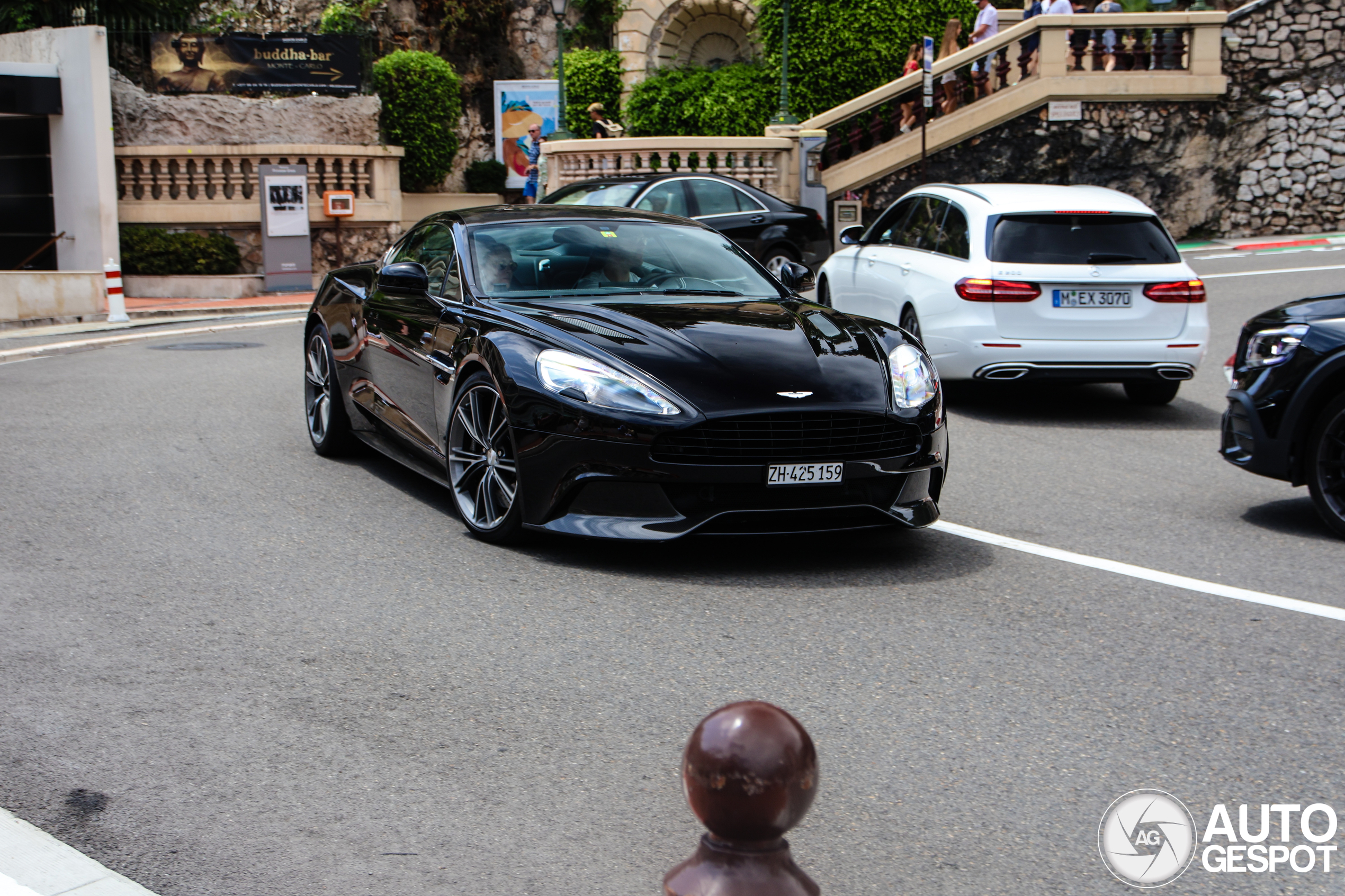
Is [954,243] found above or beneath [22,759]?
above

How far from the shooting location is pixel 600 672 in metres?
4.58

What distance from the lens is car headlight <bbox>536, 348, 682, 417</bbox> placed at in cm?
570

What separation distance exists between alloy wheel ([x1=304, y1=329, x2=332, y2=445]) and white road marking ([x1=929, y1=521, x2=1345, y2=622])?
12.4ft

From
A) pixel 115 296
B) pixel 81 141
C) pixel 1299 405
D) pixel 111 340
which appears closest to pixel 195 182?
pixel 81 141

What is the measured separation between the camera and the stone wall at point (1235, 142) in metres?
25.9

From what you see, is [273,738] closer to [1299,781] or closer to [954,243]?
[1299,781]

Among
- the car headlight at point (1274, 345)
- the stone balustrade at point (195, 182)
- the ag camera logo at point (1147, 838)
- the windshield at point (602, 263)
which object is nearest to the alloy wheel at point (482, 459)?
the windshield at point (602, 263)

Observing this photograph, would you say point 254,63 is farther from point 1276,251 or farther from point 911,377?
point 911,377

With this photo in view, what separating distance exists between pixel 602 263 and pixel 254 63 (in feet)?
74.6

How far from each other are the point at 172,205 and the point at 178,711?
865 inches

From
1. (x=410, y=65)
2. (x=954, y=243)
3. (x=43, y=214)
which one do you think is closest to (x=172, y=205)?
(x=43, y=214)

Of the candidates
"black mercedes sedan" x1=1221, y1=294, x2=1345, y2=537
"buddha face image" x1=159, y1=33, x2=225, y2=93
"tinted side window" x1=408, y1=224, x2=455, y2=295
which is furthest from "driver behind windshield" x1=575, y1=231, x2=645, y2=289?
"buddha face image" x1=159, y1=33, x2=225, y2=93

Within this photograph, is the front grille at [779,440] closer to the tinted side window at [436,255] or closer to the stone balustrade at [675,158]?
the tinted side window at [436,255]

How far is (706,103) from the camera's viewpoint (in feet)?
100
